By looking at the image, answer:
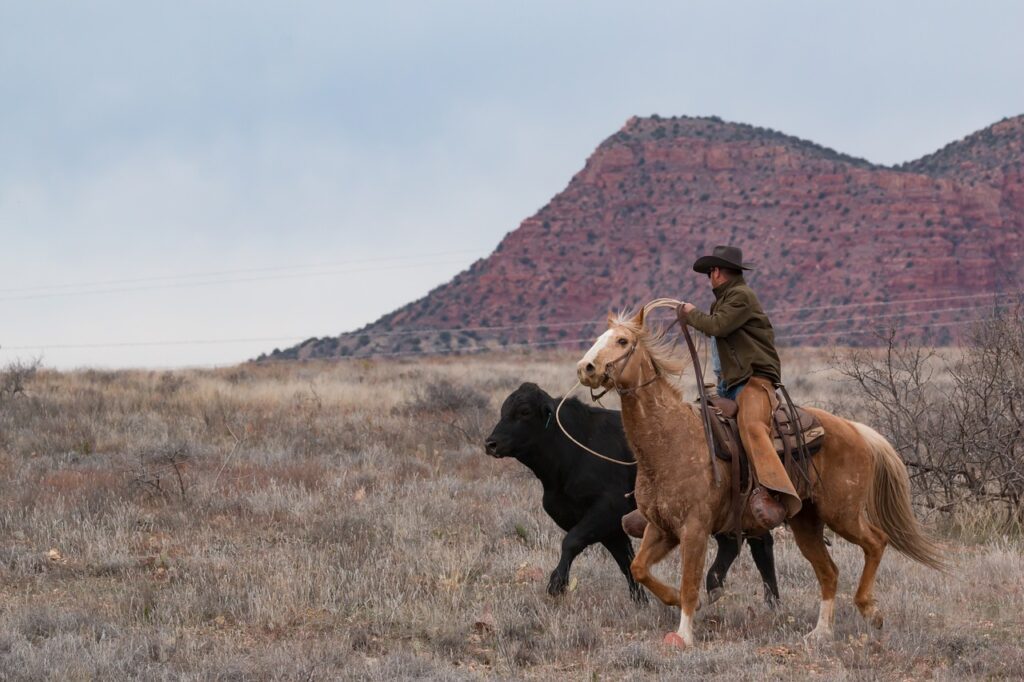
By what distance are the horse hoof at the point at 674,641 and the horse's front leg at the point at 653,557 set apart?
0.98 ft

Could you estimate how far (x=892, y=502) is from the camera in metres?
7.73

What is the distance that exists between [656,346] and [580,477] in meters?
1.86

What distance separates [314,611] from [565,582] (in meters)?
1.82

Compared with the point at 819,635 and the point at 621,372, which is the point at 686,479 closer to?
the point at 621,372

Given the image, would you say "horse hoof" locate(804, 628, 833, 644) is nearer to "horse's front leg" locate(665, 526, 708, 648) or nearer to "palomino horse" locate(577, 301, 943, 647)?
"palomino horse" locate(577, 301, 943, 647)

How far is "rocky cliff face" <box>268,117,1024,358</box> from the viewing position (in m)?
92.6

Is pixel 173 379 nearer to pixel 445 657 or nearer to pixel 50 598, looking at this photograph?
pixel 50 598

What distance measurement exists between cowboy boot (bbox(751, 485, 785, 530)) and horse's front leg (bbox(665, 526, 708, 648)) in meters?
0.35

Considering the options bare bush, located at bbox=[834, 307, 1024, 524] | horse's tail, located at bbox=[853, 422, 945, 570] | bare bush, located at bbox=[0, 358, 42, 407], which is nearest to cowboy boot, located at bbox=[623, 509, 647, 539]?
horse's tail, located at bbox=[853, 422, 945, 570]

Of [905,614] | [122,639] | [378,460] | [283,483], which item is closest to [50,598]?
[122,639]

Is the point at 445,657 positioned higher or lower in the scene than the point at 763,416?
lower

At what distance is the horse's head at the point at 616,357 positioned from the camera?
21.2 ft

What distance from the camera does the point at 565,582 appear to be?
8.18 metres

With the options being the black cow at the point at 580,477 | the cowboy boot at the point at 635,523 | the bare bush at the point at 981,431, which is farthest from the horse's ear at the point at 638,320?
the bare bush at the point at 981,431
